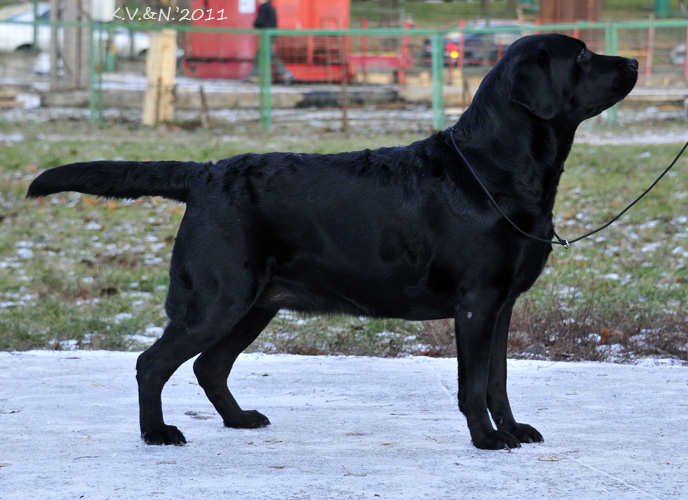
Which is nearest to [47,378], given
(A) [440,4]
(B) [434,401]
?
(B) [434,401]

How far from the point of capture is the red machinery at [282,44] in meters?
18.5

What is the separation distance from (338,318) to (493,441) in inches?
116

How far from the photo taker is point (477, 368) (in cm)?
368

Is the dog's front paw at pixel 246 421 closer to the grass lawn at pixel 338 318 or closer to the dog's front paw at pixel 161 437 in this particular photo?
the dog's front paw at pixel 161 437

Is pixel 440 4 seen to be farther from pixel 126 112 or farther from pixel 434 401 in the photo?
pixel 434 401

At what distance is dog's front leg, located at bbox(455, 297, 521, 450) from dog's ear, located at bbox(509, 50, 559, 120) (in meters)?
0.79

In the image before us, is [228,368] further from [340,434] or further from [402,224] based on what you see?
[402,224]

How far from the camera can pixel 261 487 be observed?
3299 millimetres

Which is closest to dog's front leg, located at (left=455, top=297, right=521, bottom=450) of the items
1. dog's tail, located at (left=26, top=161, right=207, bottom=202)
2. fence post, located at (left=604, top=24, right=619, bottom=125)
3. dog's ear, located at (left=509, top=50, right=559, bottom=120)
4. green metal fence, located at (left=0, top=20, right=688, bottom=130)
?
dog's ear, located at (left=509, top=50, right=559, bottom=120)

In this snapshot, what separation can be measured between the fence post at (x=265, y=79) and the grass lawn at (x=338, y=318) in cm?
290

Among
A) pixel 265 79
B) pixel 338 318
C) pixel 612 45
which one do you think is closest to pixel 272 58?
pixel 265 79

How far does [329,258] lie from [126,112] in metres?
13.9

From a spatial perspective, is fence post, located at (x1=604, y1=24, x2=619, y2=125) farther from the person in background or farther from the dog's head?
the dog's head

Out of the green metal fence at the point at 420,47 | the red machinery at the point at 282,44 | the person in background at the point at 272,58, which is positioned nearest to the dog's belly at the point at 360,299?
the green metal fence at the point at 420,47
